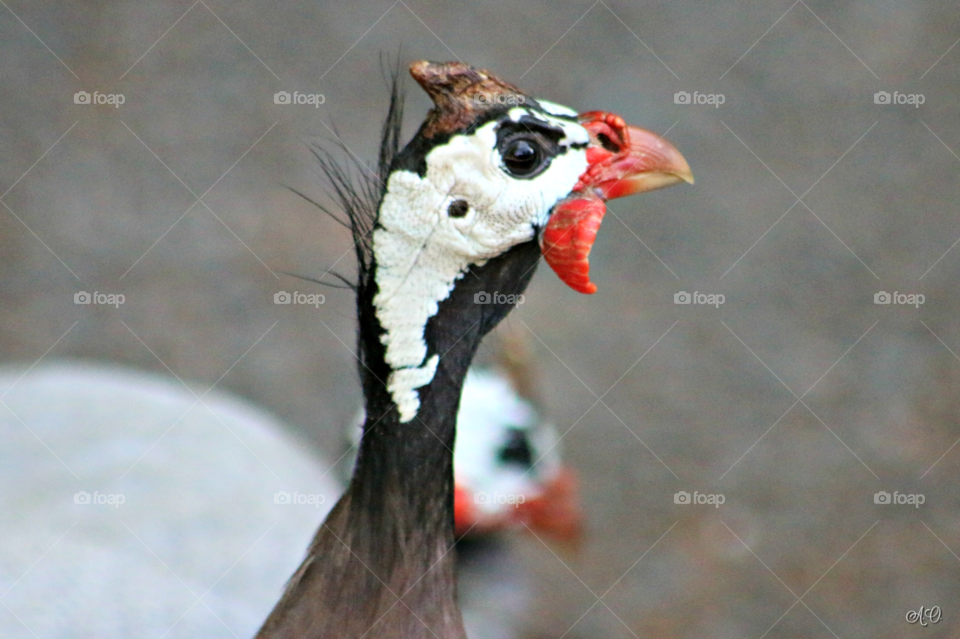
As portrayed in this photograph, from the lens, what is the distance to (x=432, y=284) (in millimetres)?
1596

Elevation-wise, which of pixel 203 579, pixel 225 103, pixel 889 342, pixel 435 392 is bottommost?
pixel 203 579

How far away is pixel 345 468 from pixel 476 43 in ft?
8.05

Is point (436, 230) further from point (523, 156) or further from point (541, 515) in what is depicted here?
point (541, 515)

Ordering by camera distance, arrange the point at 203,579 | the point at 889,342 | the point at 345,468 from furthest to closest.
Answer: the point at 889,342, the point at 345,468, the point at 203,579

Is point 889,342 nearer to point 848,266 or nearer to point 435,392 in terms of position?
point 848,266

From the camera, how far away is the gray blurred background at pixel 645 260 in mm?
3570

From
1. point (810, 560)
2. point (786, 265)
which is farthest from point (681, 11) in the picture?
point (810, 560)

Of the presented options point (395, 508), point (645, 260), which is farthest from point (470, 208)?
point (645, 260)

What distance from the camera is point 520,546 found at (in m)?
3.48

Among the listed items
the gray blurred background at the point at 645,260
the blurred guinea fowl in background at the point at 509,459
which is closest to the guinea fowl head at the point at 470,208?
the blurred guinea fowl in background at the point at 509,459

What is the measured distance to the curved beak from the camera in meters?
1.62
